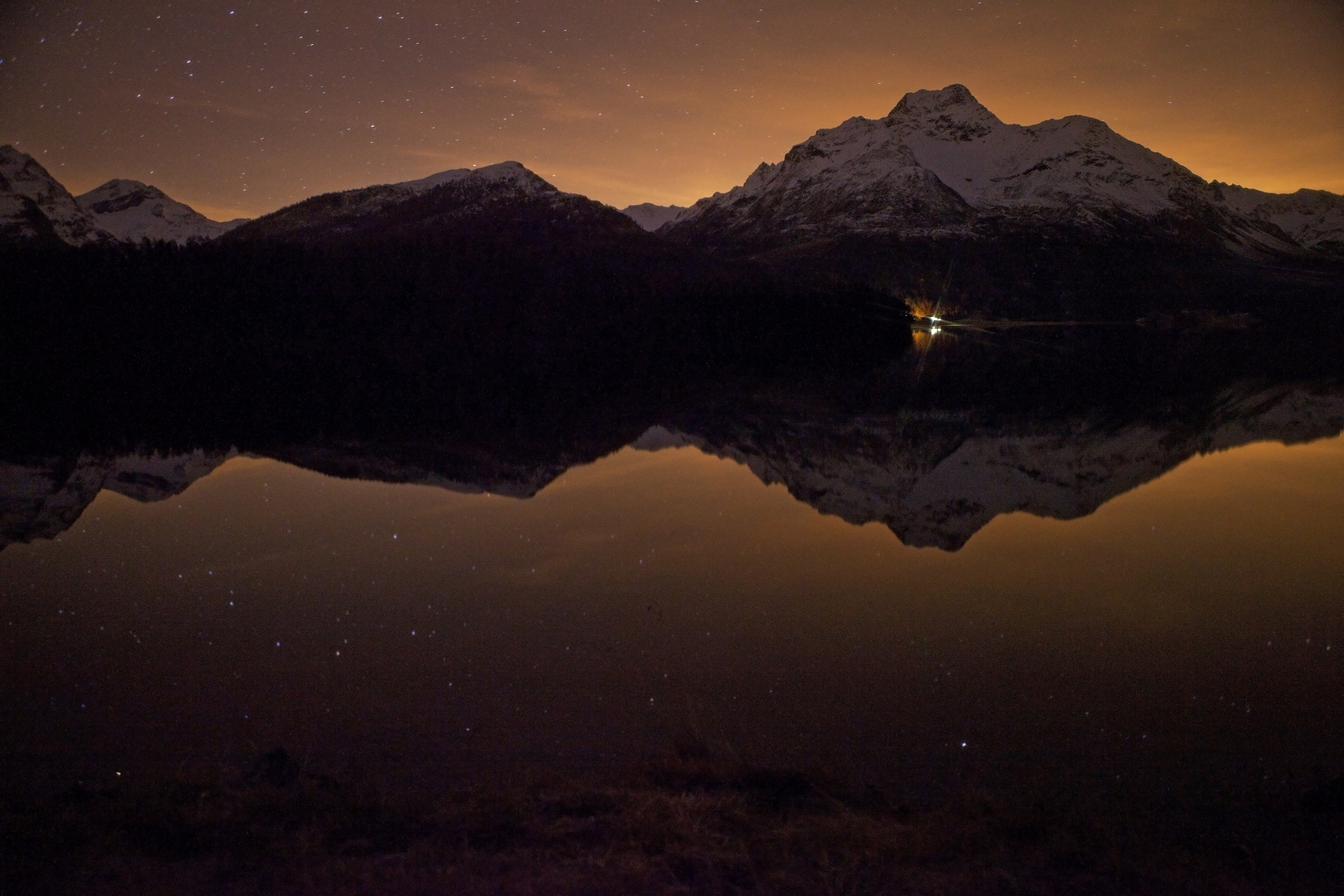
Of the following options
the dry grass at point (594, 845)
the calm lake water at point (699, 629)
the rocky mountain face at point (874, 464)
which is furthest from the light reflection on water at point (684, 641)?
the rocky mountain face at point (874, 464)

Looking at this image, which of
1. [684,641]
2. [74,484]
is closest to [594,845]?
[684,641]

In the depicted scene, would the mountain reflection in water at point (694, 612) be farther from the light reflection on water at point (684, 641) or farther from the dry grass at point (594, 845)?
the dry grass at point (594, 845)

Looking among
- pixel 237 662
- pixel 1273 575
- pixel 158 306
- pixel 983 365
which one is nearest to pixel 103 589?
pixel 237 662

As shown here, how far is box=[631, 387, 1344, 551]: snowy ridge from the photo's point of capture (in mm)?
16094

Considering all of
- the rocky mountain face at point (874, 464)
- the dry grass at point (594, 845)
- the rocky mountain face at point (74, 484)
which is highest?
the rocky mountain face at point (874, 464)

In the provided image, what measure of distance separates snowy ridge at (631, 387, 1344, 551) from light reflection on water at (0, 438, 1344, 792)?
902mm

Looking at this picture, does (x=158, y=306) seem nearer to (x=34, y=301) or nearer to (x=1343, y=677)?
(x=34, y=301)

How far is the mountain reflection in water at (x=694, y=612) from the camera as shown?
7.80 meters

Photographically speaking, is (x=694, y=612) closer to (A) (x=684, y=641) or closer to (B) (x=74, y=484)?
(A) (x=684, y=641)

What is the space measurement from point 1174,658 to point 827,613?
3.95 metres

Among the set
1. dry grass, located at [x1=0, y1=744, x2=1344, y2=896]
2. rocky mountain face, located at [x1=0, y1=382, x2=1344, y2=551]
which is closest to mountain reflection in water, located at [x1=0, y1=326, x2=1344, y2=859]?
rocky mountain face, located at [x1=0, y1=382, x2=1344, y2=551]

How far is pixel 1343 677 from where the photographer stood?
8906mm

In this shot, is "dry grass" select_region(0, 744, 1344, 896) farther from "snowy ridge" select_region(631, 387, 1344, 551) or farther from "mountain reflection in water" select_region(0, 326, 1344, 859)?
"snowy ridge" select_region(631, 387, 1344, 551)

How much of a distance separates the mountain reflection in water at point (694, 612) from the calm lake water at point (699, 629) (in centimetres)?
6
